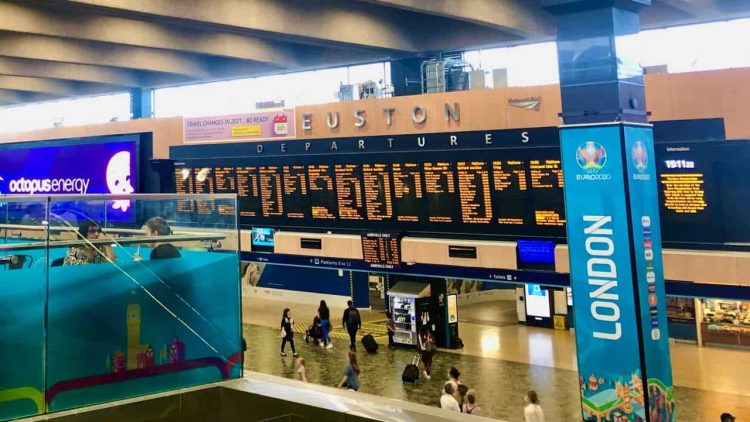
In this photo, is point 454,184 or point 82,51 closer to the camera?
point 454,184

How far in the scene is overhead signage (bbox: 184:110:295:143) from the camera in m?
14.8

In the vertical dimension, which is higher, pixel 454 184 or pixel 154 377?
pixel 454 184

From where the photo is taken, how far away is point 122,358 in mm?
4465

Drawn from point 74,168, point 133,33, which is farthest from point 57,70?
point 133,33

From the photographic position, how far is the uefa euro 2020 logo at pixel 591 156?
686cm

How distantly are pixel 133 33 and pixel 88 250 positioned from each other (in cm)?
1288

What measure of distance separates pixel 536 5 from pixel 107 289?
503 inches

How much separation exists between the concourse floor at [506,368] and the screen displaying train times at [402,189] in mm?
2892

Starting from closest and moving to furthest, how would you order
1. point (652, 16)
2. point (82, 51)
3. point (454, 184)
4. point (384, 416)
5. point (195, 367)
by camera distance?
1. point (384, 416)
2. point (195, 367)
3. point (454, 184)
4. point (652, 16)
5. point (82, 51)

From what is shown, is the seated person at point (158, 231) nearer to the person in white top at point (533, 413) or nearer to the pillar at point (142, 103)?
the person in white top at point (533, 413)

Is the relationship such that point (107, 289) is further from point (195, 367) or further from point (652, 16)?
point (652, 16)

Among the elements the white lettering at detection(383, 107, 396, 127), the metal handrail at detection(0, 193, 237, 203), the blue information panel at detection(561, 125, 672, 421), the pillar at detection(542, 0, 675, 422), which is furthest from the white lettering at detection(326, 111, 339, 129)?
the metal handrail at detection(0, 193, 237, 203)

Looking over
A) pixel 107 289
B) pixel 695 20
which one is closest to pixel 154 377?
pixel 107 289

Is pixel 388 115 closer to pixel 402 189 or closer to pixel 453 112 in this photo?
pixel 453 112
